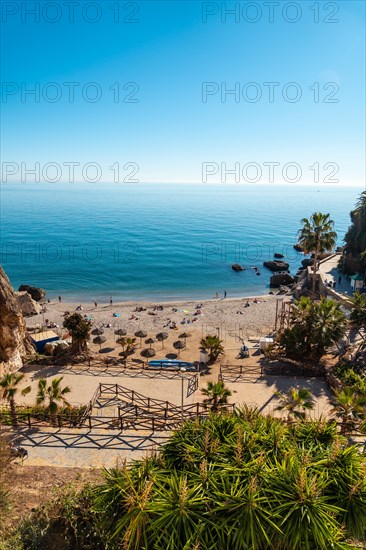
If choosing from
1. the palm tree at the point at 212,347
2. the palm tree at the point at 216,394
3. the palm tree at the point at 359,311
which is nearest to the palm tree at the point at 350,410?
the palm tree at the point at 216,394

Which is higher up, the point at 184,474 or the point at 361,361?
the point at 184,474

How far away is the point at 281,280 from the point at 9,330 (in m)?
52.6

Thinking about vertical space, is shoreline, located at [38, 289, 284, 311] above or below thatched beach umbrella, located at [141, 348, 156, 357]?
above

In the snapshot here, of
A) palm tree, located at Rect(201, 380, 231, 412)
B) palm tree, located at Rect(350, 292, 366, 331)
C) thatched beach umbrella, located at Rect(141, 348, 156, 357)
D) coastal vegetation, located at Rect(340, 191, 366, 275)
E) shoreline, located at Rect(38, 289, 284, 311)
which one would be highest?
coastal vegetation, located at Rect(340, 191, 366, 275)

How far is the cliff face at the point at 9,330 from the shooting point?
2367cm

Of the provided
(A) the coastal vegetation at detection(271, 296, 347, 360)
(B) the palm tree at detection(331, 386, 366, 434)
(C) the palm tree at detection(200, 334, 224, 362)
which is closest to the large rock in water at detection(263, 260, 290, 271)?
(A) the coastal vegetation at detection(271, 296, 347, 360)

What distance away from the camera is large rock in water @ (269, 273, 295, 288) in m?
66.5

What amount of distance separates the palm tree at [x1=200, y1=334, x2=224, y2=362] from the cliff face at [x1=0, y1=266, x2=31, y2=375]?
13573mm

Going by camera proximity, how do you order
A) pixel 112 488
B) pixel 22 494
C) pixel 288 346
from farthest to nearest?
pixel 288 346 → pixel 22 494 → pixel 112 488

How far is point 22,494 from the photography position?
1101 cm

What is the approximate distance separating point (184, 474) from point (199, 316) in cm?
3807

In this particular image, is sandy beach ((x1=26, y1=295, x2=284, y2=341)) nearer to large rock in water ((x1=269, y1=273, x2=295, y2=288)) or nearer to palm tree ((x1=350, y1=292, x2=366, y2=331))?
large rock in water ((x1=269, y1=273, x2=295, y2=288))

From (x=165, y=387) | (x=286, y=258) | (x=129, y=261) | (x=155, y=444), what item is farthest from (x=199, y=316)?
(x=286, y=258)

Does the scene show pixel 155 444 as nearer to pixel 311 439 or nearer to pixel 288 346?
pixel 311 439
